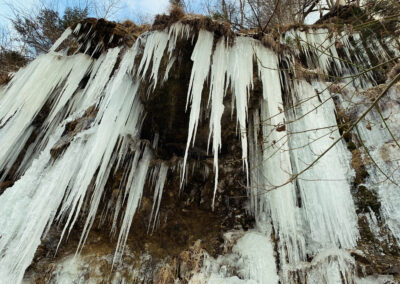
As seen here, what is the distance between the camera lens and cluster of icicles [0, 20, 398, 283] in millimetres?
3152

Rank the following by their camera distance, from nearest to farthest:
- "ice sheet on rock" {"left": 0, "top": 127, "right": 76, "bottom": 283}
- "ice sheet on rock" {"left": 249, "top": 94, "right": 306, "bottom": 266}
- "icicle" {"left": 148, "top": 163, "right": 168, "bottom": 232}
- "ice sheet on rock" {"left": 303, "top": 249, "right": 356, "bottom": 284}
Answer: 1. "ice sheet on rock" {"left": 303, "top": 249, "right": 356, "bottom": 284}
2. "ice sheet on rock" {"left": 0, "top": 127, "right": 76, "bottom": 283}
3. "ice sheet on rock" {"left": 249, "top": 94, "right": 306, "bottom": 266}
4. "icicle" {"left": 148, "top": 163, "right": 168, "bottom": 232}

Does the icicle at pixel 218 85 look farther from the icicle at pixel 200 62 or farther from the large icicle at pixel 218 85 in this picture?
the icicle at pixel 200 62

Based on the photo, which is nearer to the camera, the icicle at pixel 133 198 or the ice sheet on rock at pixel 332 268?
Result: the ice sheet on rock at pixel 332 268

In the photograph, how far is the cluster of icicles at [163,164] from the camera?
315cm

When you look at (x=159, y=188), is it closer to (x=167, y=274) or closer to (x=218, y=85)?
(x=167, y=274)

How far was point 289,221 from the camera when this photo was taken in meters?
3.33

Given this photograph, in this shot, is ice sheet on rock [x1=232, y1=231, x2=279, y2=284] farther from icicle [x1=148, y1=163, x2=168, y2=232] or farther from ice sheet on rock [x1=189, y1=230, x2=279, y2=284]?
icicle [x1=148, y1=163, x2=168, y2=232]

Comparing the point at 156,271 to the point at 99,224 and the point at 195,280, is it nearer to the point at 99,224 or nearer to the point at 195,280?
the point at 195,280

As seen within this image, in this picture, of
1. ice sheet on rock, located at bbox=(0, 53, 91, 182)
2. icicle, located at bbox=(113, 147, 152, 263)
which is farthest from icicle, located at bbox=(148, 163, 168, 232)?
ice sheet on rock, located at bbox=(0, 53, 91, 182)

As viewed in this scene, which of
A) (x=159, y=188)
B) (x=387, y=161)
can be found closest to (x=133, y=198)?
(x=159, y=188)

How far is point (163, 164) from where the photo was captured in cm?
436

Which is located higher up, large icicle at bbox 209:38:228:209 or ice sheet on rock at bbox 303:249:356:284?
large icicle at bbox 209:38:228:209

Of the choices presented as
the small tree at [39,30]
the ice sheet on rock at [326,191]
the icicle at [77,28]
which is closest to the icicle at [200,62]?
the ice sheet on rock at [326,191]

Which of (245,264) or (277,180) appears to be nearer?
(245,264)
